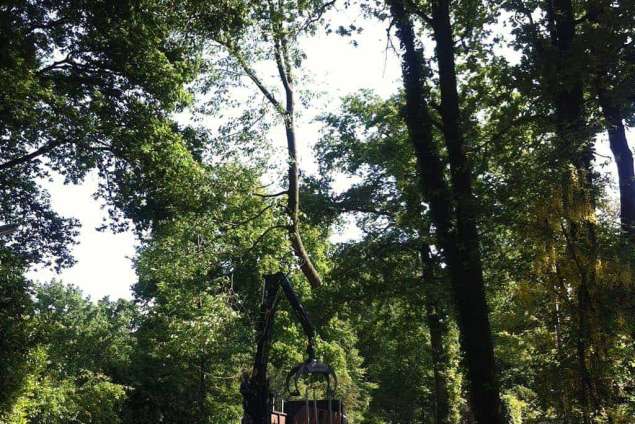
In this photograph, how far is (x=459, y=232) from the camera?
9.59 m

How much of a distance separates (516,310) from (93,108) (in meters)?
10.1

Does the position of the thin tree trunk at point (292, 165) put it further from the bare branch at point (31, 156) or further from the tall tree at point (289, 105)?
the bare branch at point (31, 156)

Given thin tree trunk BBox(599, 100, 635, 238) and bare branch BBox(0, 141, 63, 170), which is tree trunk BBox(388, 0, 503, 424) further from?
bare branch BBox(0, 141, 63, 170)

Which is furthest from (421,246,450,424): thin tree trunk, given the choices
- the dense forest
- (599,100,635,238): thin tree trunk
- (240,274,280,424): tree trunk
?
(240,274,280,424): tree trunk

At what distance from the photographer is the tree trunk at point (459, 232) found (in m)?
8.69

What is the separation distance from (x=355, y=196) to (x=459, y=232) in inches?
288

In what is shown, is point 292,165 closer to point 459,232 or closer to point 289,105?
point 289,105

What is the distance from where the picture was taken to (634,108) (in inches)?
367

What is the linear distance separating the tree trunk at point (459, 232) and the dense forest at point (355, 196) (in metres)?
0.04

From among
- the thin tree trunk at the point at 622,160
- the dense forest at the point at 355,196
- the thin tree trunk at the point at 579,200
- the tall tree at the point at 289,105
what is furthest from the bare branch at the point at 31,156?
the thin tree trunk at the point at 622,160

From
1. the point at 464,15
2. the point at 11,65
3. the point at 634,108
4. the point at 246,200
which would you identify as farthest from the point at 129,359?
the point at 634,108

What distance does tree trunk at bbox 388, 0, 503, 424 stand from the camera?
8693mm

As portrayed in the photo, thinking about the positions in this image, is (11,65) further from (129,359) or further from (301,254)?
(129,359)

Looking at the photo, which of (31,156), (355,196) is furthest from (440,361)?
(31,156)
